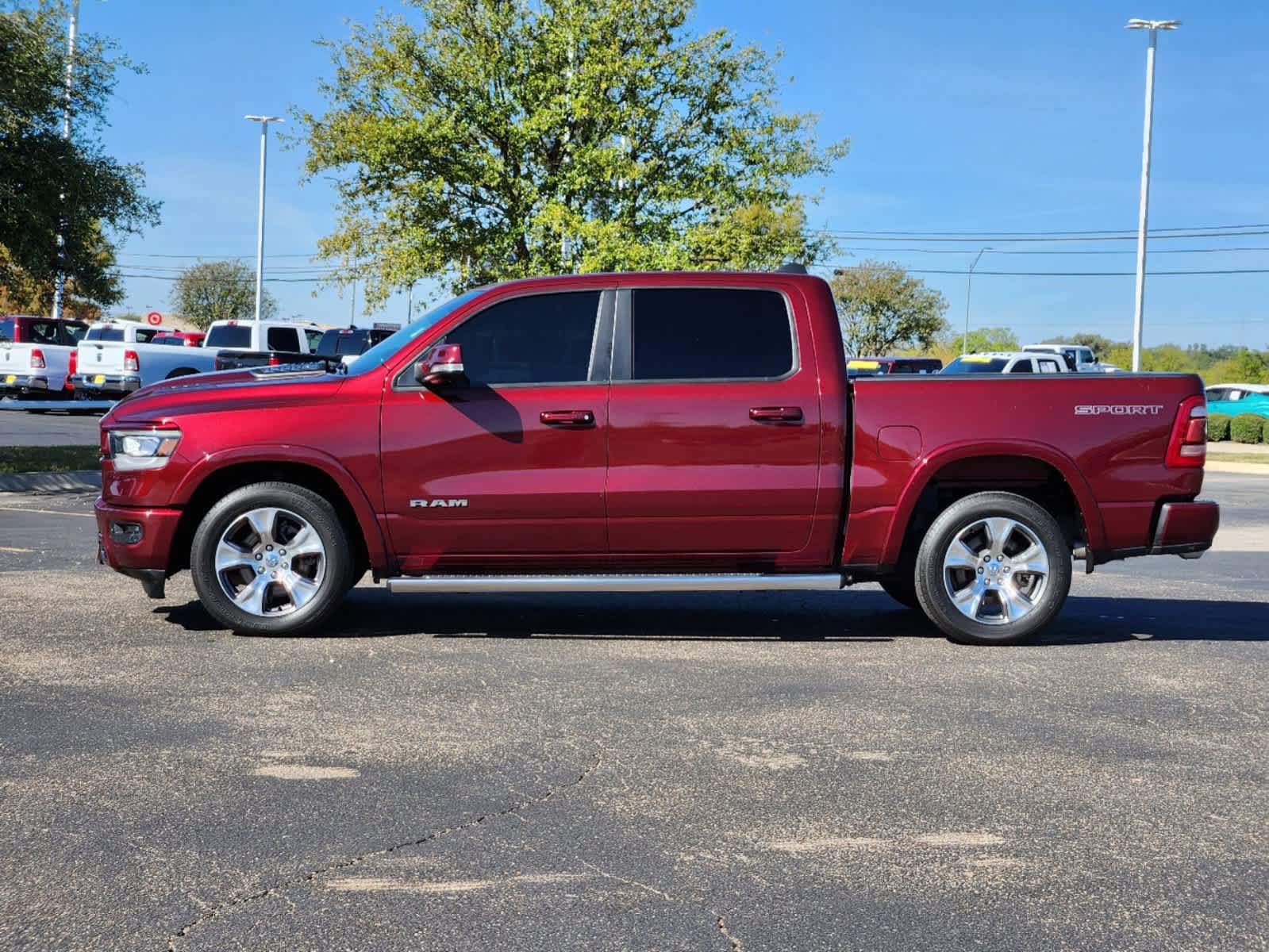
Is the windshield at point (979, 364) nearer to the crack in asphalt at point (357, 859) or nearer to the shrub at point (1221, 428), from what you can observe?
the shrub at point (1221, 428)

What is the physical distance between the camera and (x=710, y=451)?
23.0ft

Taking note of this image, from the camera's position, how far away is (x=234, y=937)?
3287mm

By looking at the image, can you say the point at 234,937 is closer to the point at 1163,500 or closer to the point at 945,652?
the point at 945,652

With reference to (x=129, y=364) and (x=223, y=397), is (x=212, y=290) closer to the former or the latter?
(x=129, y=364)

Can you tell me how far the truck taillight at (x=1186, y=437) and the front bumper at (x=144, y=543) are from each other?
5368 mm

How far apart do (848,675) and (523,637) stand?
1875 mm

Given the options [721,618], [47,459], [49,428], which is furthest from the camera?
[49,428]

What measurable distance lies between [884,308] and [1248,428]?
38.4m

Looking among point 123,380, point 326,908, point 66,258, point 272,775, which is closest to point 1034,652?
point 272,775

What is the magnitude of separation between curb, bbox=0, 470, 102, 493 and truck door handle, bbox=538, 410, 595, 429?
30.0 ft

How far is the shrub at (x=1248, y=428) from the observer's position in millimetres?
38656

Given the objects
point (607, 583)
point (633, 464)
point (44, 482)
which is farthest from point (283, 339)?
point (607, 583)

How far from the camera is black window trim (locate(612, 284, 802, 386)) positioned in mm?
7094

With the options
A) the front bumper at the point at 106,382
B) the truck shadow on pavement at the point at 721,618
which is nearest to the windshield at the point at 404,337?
the truck shadow on pavement at the point at 721,618
